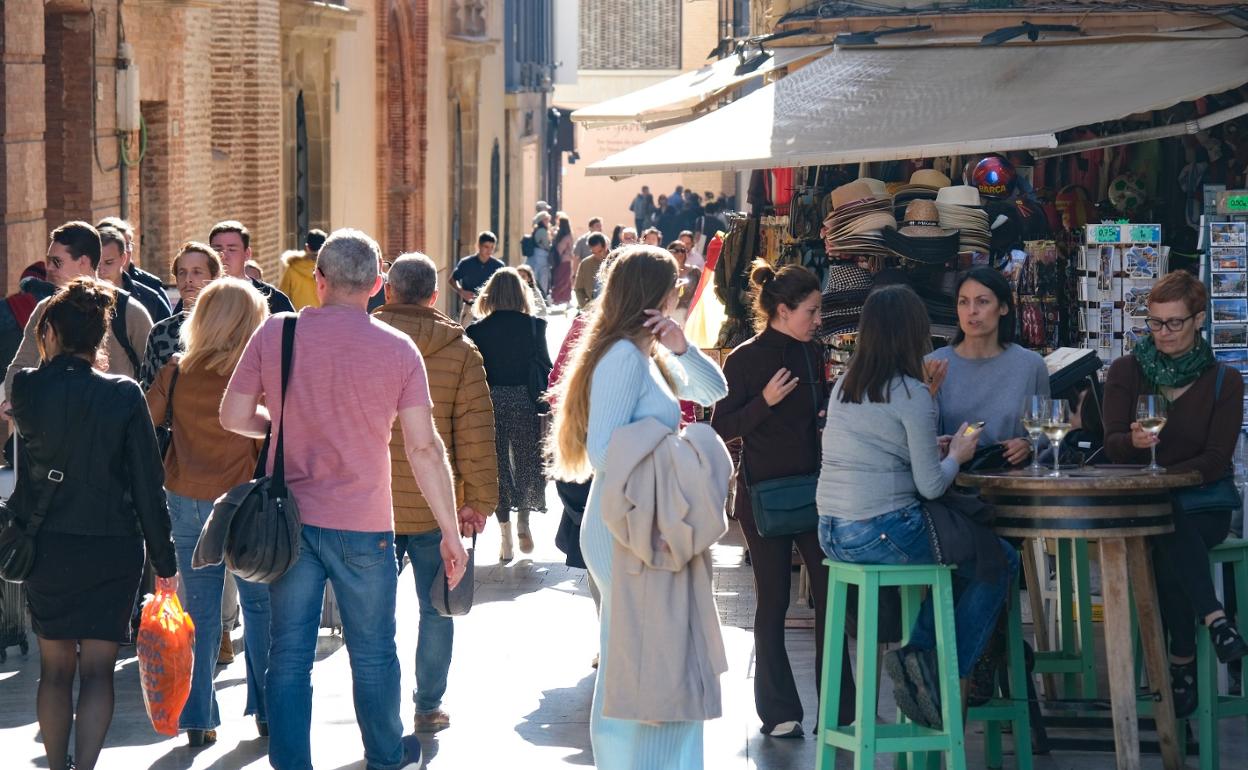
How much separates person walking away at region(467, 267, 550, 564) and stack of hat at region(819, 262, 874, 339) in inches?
68.0

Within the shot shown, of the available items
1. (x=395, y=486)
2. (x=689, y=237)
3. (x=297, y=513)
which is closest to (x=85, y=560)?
(x=297, y=513)

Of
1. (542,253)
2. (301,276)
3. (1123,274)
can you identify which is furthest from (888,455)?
(542,253)

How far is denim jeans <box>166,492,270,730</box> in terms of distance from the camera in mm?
7375

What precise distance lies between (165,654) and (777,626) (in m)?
2.17

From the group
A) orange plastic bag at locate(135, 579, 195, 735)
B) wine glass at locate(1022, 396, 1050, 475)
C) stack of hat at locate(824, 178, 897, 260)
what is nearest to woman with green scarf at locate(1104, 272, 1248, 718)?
wine glass at locate(1022, 396, 1050, 475)

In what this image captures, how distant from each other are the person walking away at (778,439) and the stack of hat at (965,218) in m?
2.37

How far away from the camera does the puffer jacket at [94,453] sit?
6438 millimetres

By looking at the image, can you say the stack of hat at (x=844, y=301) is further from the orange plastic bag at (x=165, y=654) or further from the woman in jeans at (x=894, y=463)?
the orange plastic bag at (x=165, y=654)

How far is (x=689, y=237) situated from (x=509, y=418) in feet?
36.6

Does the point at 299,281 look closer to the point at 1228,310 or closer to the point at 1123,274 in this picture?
the point at 1123,274

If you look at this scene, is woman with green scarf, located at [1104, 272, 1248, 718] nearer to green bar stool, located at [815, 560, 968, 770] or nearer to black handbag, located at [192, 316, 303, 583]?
green bar stool, located at [815, 560, 968, 770]

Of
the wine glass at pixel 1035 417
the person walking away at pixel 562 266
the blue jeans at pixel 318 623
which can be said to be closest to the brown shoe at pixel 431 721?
the blue jeans at pixel 318 623

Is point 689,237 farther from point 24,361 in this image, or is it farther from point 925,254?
point 24,361

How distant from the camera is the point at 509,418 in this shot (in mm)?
10953
